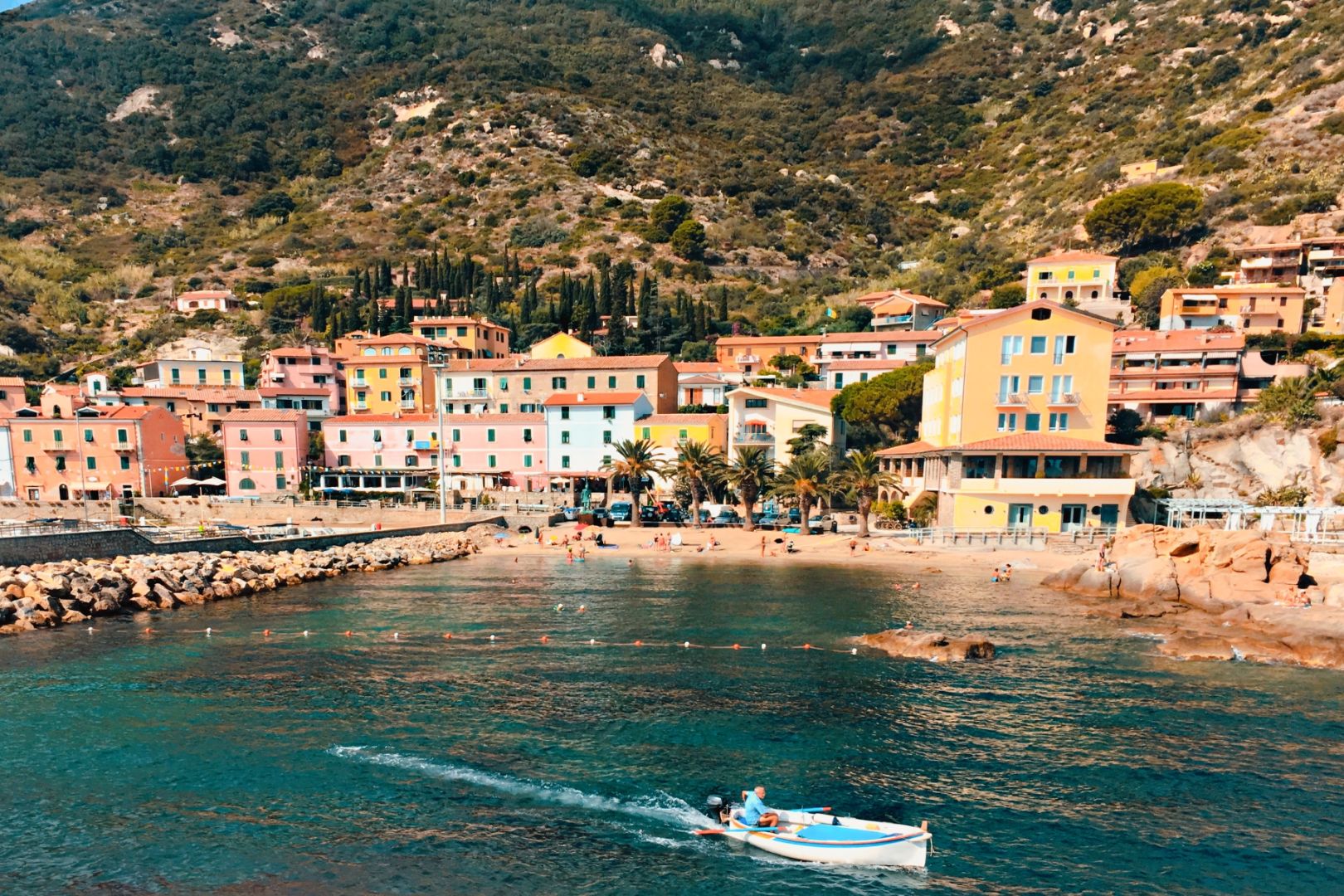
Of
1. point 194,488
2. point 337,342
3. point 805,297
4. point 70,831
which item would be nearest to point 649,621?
point 70,831

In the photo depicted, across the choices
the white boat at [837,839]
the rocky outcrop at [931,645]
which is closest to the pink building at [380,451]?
the rocky outcrop at [931,645]

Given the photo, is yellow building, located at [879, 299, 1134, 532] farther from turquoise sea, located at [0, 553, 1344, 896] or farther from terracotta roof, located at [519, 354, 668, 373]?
terracotta roof, located at [519, 354, 668, 373]

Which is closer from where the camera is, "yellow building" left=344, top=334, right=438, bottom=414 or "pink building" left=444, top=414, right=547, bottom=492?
"pink building" left=444, top=414, right=547, bottom=492

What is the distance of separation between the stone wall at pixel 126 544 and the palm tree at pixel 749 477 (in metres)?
23.9

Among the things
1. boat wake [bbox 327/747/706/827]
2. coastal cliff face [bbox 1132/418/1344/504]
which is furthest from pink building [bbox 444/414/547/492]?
boat wake [bbox 327/747/706/827]

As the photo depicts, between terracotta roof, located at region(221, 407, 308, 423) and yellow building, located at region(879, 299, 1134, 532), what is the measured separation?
58.1 metres

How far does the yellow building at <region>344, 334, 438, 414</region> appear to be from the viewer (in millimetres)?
83375

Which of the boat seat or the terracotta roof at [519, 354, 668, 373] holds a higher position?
the terracotta roof at [519, 354, 668, 373]

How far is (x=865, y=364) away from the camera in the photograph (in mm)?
81938

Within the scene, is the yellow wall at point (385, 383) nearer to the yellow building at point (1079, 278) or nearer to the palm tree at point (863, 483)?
the palm tree at point (863, 483)

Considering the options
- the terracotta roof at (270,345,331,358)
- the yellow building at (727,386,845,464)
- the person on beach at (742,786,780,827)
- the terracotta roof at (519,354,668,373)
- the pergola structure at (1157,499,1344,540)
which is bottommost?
the person on beach at (742,786,780,827)

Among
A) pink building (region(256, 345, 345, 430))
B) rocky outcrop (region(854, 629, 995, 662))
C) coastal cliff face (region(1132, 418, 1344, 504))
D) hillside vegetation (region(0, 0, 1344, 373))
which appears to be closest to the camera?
rocky outcrop (region(854, 629, 995, 662))

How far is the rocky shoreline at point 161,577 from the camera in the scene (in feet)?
128

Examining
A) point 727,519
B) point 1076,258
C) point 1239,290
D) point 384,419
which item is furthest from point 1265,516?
point 384,419
